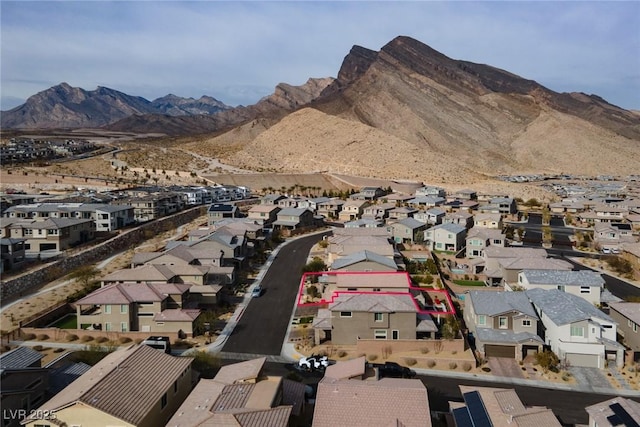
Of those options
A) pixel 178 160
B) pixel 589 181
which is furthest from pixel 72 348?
pixel 589 181

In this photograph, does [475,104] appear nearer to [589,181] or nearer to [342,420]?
[589,181]

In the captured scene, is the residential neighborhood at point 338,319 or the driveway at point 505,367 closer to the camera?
the residential neighborhood at point 338,319

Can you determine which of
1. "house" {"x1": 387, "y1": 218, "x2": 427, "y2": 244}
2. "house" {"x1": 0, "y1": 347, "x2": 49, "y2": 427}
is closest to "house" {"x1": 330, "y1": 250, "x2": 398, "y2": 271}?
"house" {"x1": 387, "y1": 218, "x2": 427, "y2": 244}

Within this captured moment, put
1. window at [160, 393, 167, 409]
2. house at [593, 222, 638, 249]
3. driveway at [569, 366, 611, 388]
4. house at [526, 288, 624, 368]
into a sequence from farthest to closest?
1. house at [593, 222, 638, 249]
2. house at [526, 288, 624, 368]
3. driveway at [569, 366, 611, 388]
4. window at [160, 393, 167, 409]

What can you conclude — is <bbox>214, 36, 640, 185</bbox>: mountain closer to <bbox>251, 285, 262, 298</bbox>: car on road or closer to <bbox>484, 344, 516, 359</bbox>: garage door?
<bbox>251, 285, 262, 298</bbox>: car on road

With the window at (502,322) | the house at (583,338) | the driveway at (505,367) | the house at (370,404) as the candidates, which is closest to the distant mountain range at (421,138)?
the house at (583,338)

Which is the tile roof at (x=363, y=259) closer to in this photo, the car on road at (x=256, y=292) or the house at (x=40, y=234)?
the car on road at (x=256, y=292)
